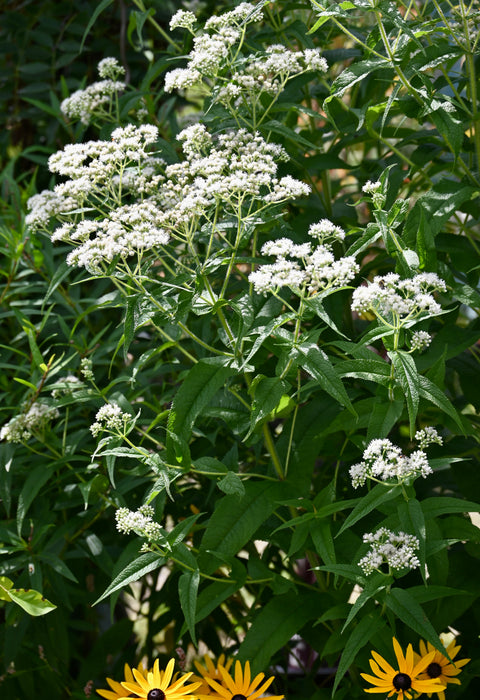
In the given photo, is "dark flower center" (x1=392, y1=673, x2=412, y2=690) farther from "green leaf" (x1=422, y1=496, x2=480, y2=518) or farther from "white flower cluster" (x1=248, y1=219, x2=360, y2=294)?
"white flower cluster" (x1=248, y1=219, x2=360, y2=294)

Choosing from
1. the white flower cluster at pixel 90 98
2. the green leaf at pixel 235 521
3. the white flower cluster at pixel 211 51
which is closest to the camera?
the green leaf at pixel 235 521

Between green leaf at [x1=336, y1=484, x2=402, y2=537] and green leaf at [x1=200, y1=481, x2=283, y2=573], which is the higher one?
green leaf at [x1=336, y1=484, x2=402, y2=537]

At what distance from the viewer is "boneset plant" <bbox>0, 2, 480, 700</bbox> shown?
4.13ft

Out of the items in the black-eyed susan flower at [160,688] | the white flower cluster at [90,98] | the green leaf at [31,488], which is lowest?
the black-eyed susan flower at [160,688]

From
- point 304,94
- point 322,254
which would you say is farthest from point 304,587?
point 304,94

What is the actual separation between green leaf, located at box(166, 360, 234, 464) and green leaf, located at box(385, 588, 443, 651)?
16.1 inches

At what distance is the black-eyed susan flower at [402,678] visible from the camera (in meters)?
1.23

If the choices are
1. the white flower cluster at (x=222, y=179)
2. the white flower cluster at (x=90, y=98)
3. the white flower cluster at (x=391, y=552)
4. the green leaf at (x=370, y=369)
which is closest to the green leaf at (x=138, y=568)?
the white flower cluster at (x=391, y=552)

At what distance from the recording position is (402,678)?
4.04 feet

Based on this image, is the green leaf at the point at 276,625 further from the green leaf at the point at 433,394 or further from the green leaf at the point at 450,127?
the green leaf at the point at 450,127

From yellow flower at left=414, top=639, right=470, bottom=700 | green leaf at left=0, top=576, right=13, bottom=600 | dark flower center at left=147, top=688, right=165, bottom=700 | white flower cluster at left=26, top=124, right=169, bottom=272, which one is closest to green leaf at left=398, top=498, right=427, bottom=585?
yellow flower at left=414, top=639, right=470, bottom=700

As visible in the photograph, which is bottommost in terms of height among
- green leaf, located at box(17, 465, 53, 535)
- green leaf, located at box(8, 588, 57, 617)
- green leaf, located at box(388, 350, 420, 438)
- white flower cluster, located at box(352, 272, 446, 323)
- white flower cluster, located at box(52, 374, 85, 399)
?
green leaf, located at box(17, 465, 53, 535)

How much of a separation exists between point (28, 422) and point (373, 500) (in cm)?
77

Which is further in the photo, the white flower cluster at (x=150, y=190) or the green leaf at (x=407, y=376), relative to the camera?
the white flower cluster at (x=150, y=190)
